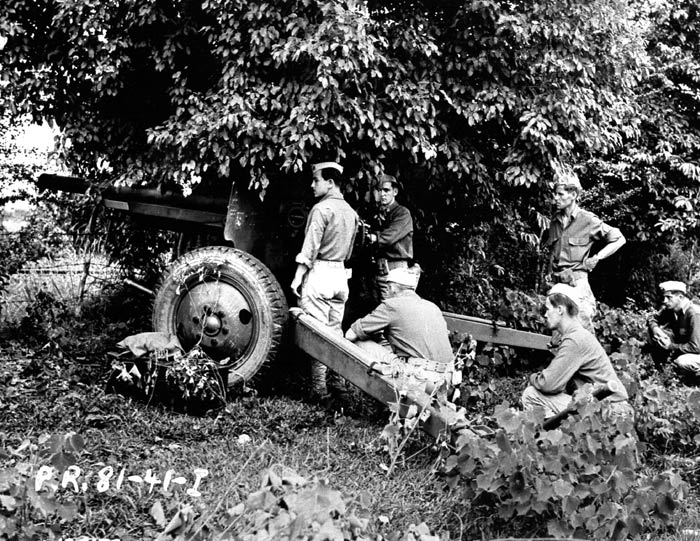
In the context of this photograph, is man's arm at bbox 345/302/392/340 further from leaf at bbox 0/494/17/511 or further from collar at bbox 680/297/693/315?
collar at bbox 680/297/693/315

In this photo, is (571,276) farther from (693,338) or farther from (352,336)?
Result: (352,336)

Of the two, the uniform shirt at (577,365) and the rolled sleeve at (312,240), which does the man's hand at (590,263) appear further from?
the rolled sleeve at (312,240)

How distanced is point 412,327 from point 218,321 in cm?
189

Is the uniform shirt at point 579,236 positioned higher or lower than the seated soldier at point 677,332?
higher

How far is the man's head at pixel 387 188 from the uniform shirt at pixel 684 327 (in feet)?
10.6

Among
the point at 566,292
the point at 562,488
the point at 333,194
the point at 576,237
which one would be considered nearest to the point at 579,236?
the point at 576,237

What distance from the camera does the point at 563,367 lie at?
578 cm

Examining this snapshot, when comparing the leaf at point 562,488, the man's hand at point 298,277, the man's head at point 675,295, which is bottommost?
the leaf at point 562,488

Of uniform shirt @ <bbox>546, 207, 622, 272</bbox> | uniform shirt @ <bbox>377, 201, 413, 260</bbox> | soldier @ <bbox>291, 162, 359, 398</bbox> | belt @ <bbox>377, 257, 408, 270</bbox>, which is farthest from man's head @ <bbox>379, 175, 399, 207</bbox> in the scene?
uniform shirt @ <bbox>546, 207, 622, 272</bbox>

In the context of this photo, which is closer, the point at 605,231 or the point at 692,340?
the point at 605,231

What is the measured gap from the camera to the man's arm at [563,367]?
18.9 ft

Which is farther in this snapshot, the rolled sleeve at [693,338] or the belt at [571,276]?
the rolled sleeve at [693,338]

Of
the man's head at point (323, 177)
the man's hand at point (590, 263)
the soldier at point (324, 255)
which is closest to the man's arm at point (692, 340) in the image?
the man's hand at point (590, 263)

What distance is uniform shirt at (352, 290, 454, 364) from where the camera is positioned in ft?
19.8
